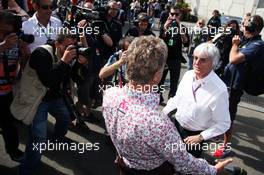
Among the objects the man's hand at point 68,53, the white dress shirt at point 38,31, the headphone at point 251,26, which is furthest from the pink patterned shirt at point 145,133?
the headphone at point 251,26

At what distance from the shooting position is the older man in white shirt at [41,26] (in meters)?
4.03

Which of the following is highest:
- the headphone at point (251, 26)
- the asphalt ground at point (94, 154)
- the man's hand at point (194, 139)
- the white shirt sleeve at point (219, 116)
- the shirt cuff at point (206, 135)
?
the headphone at point (251, 26)

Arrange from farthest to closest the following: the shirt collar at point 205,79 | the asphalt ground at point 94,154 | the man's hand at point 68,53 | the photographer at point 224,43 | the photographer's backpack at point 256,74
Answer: the photographer at point 224,43 → the photographer's backpack at point 256,74 → the asphalt ground at point 94,154 → the man's hand at point 68,53 → the shirt collar at point 205,79

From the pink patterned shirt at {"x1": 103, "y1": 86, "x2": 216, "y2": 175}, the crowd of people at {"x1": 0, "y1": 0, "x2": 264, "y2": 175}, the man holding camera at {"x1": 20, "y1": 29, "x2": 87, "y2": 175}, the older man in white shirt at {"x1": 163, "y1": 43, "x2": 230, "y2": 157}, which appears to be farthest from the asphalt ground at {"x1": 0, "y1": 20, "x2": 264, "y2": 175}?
the pink patterned shirt at {"x1": 103, "y1": 86, "x2": 216, "y2": 175}

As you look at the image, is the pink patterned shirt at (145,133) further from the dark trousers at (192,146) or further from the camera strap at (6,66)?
the camera strap at (6,66)

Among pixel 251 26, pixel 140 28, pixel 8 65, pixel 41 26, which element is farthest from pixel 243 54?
pixel 8 65

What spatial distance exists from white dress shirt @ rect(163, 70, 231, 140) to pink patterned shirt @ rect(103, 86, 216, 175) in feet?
3.13

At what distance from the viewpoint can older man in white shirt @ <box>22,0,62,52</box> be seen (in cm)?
403

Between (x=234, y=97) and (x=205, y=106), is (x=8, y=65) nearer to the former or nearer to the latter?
(x=205, y=106)

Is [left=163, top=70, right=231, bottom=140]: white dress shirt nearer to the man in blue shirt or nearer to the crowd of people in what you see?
the crowd of people

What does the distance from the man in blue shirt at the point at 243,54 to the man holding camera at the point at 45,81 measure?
1.88m

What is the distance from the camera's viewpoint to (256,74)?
4.28 m

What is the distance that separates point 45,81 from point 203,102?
1478 mm

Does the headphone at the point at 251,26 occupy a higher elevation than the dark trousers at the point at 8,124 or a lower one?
higher
